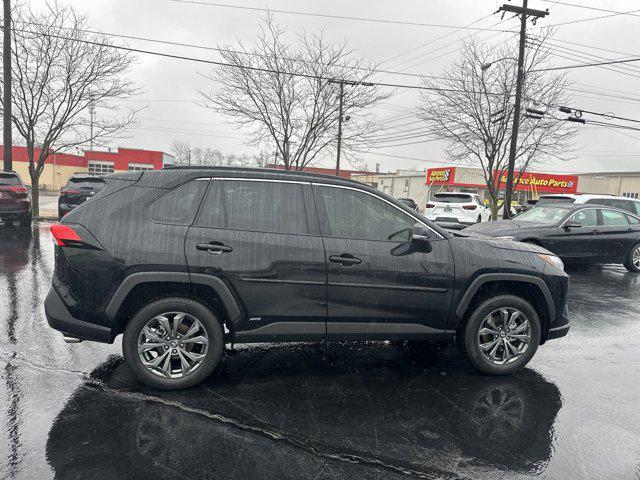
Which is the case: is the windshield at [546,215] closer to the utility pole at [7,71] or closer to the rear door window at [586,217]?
the rear door window at [586,217]

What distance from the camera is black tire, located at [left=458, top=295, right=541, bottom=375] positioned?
3.94 metres

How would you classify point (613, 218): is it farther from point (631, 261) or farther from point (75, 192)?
point (75, 192)

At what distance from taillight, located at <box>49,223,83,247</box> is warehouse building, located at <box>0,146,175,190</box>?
159 feet

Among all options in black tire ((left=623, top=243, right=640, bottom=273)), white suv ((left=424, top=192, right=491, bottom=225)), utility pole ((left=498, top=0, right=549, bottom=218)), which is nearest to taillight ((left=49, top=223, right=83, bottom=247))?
black tire ((left=623, top=243, right=640, bottom=273))

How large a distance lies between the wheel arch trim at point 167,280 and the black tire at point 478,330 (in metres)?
2.09

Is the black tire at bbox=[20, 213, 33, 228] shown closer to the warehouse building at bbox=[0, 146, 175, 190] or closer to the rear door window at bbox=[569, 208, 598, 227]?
the rear door window at bbox=[569, 208, 598, 227]

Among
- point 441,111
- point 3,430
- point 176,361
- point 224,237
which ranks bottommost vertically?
point 3,430

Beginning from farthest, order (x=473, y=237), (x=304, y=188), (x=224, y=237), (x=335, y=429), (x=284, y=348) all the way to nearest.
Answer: (x=284, y=348) < (x=473, y=237) < (x=304, y=188) < (x=224, y=237) < (x=335, y=429)

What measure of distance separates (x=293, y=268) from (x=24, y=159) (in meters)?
57.8

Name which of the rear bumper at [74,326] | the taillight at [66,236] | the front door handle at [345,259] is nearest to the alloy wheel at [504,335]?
the front door handle at [345,259]

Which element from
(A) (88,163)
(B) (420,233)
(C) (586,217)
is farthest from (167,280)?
(A) (88,163)

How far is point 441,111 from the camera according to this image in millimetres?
19469

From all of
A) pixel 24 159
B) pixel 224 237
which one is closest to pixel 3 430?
pixel 224 237

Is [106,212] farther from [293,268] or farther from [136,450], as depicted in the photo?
[136,450]
